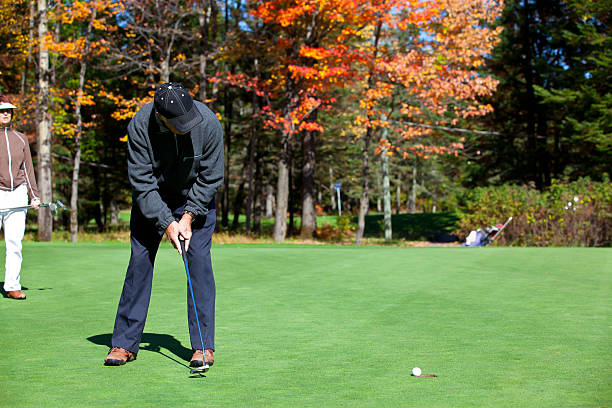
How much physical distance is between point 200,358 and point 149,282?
0.75 metres

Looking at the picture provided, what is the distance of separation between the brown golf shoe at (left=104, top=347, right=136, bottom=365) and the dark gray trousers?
1.5 inches

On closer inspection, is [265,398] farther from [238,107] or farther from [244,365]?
[238,107]

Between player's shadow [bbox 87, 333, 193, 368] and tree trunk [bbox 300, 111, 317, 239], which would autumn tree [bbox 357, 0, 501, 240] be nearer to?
tree trunk [bbox 300, 111, 317, 239]

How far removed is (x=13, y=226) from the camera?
27.7 ft

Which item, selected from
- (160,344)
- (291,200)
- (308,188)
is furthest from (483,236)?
(160,344)

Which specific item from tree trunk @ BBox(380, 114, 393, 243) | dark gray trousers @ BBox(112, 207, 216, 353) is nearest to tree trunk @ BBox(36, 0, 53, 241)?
tree trunk @ BBox(380, 114, 393, 243)

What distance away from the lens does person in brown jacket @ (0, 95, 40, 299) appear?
8297mm

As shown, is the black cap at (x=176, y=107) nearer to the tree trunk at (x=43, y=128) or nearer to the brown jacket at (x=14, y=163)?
the brown jacket at (x=14, y=163)

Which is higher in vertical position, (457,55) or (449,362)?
(457,55)

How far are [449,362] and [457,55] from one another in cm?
2185

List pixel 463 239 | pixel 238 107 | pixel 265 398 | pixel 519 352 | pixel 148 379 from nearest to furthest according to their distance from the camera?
pixel 265 398, pixel 148 379, pixel 519 352, pixel 463 239, pixel 238 107

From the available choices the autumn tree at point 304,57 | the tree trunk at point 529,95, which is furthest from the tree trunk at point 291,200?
the tree trunk at point 529,95

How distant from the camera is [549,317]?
786 centimetres

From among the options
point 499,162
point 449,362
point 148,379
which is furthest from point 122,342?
point 499,162
